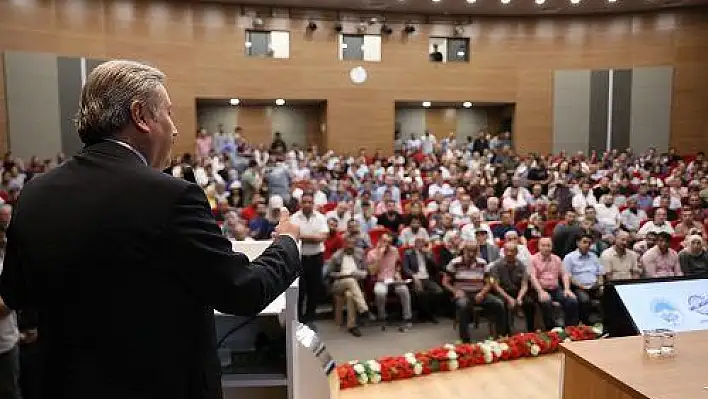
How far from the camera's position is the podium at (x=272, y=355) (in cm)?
184

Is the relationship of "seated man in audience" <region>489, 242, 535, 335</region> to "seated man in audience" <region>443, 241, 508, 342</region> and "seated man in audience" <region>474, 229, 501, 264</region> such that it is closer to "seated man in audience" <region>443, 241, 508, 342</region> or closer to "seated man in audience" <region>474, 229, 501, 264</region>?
"seated man in audience" <region>443, 241, 508, 342</region>

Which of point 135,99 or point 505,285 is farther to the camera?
point 505,285

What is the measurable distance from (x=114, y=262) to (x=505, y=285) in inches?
231

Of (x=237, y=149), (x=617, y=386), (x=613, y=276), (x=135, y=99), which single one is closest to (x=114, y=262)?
(x=135, y=99)

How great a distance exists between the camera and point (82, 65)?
1360 cm

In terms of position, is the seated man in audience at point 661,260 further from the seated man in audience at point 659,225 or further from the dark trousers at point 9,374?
the dark trousers at point 9,374

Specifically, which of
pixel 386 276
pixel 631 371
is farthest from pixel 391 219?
pixel 631 371

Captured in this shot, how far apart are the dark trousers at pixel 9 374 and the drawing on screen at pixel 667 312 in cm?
349

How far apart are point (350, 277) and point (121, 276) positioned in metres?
5.56

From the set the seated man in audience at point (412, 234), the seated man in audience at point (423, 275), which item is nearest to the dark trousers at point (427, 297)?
the seated man in audience at point (423, 275)

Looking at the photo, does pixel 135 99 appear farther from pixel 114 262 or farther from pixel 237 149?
pixel 237 149

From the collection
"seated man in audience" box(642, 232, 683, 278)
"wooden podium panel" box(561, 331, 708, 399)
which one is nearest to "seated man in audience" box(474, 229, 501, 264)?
"seated man in audience" box(642, 232, 683, 278)

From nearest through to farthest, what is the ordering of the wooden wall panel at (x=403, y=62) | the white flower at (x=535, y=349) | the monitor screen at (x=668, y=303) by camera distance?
the monitor screen at (x=668, y=303) → the white flower at (x=535, y=349) → the wooden wall panel at (x=403, y=62)

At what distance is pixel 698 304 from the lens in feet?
9.40
